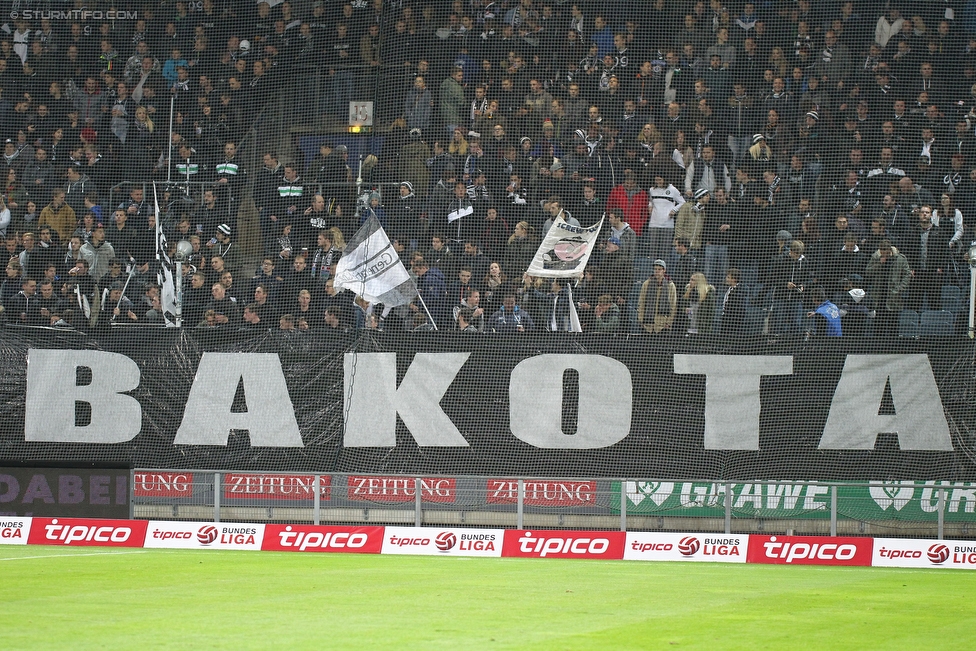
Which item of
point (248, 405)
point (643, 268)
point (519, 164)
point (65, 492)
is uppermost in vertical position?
point (519, 164)

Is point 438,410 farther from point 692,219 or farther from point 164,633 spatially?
point 164,633

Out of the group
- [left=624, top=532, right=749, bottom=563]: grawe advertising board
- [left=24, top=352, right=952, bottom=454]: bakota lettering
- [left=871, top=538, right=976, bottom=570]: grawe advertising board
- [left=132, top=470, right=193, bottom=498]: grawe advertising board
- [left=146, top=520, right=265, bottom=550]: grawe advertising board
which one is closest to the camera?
[left=871, top=538, right=976, bottom=570]: grawe advertising board

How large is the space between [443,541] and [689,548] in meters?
2.92

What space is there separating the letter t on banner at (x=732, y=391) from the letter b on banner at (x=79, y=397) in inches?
292

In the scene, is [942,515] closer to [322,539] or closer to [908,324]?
[908,324]

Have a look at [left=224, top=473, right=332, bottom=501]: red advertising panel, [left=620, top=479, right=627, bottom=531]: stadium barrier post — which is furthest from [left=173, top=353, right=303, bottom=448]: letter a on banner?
[left=620, top=479, right=627, bottom=531]: stadium barrier post

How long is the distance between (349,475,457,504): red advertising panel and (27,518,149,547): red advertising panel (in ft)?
8.86

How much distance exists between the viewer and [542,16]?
798 inches

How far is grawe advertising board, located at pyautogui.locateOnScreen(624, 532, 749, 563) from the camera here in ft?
47.8

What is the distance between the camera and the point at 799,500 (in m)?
14.9

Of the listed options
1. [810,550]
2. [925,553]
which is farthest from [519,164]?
[925,553]

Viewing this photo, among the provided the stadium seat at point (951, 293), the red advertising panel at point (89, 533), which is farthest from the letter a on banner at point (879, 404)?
the red advertising panel at point (89, 533)

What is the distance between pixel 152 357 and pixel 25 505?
252 cm

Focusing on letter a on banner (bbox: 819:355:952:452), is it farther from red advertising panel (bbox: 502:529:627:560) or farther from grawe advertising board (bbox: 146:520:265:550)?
grawe advertising board (bbox: 146:520:265:550)
